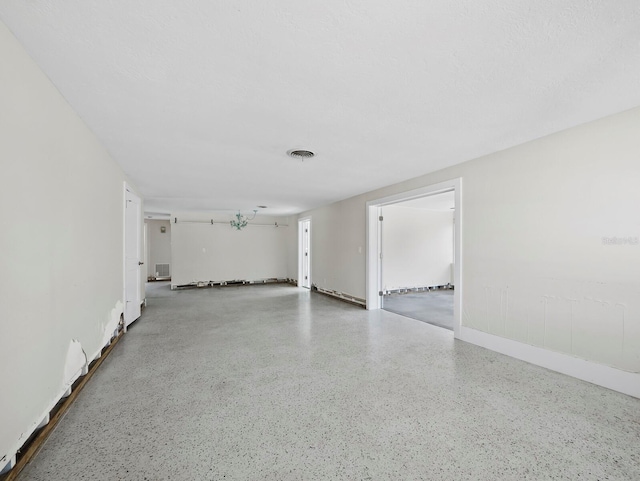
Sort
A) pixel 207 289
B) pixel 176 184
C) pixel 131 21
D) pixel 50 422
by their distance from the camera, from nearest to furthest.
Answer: pixel 131 21
pixel 50 422
pixel 176 184
pixel 207 289

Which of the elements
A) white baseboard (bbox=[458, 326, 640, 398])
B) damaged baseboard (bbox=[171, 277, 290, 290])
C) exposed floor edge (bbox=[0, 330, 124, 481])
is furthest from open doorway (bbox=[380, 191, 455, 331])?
exposed floor edge (bbox=[0, 330, 124, 481])

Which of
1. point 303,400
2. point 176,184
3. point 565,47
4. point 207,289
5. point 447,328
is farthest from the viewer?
point 207,289

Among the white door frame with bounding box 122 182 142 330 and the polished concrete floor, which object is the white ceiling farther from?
the polished concrete floor

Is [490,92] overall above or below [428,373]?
above

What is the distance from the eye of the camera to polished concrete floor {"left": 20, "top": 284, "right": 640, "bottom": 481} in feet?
4.76

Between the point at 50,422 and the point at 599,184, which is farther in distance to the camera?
the point at 599,184

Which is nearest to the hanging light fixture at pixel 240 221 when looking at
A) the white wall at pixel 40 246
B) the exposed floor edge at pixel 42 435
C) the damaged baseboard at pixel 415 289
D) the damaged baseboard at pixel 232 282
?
the damaged baseboard at pixel 232 282

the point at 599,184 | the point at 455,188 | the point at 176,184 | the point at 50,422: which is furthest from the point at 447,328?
the point at 176,184

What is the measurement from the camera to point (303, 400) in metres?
2.10

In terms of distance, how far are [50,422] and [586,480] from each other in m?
2.98

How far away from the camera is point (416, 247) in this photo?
7.33 m

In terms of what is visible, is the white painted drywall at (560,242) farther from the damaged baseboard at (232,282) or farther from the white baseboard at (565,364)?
the damaged baseboard at (232,282)

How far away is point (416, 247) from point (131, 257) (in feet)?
20.2

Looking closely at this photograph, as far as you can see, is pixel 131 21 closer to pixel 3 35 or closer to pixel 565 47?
pixel 3 35
